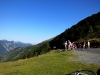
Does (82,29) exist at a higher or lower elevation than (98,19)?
lower

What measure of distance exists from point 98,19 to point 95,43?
269 ft

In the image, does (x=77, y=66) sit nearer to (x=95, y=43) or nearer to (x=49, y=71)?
(x=49, y=71)

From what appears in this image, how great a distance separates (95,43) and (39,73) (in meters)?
45.7

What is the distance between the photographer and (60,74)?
2167 cm

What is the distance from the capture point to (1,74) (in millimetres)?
23641

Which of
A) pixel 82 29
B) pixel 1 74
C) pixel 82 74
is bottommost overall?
pixel 1 74

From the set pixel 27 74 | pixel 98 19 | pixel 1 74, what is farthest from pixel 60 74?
pixel 98 19

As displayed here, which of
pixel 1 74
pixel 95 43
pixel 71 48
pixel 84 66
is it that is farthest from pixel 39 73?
pixel 95 43

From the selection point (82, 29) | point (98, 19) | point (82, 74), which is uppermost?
point (98, 19)

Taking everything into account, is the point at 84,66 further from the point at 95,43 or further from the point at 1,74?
the point at 95,43

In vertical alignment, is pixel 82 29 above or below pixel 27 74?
above

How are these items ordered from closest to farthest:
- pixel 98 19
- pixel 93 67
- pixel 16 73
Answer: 1. pixel 16 73
2. pixel 93 67
3. pixel 98 19

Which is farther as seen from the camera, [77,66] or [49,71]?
[77,66]

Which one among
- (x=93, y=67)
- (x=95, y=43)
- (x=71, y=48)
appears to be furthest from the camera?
(x=95, y=43)
